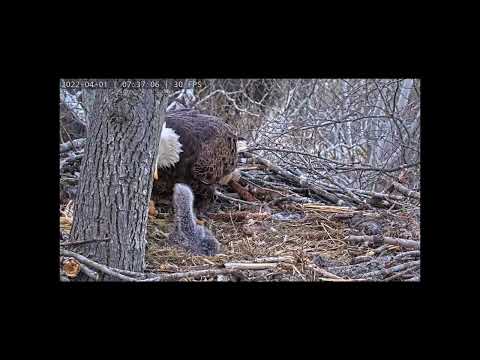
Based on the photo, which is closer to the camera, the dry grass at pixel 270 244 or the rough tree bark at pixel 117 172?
the rough tree bark at pixel 117 172

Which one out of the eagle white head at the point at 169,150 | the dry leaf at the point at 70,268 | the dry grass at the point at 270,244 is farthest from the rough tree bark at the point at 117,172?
the eagle white head at the point at 169,150

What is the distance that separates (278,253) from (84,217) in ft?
2.89

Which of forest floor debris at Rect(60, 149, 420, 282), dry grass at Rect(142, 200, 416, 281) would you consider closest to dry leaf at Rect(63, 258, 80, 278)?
forest floor debris at Rect(60, 149, 420, 282)

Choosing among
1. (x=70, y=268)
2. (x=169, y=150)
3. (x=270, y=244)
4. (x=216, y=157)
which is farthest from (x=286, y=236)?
(x=70, y=268)

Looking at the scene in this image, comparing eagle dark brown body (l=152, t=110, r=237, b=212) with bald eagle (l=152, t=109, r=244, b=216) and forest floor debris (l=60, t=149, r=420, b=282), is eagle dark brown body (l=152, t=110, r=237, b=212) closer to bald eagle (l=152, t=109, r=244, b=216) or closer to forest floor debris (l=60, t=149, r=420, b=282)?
bald eagle (l=152, t=109, r=244, b=216)

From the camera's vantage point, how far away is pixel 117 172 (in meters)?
2.13

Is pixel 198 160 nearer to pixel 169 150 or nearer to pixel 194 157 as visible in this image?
pixel 194 157

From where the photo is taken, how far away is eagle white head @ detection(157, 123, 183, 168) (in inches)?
112

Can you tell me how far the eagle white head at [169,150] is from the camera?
2.85 metres

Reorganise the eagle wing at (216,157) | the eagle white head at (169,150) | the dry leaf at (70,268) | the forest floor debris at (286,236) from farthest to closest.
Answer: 1. the eagle wing at (216,157)
2. the eagle white head at (169,150)
3. the forest floor debris at (286,236)
4. the dry leaf at (70,268)

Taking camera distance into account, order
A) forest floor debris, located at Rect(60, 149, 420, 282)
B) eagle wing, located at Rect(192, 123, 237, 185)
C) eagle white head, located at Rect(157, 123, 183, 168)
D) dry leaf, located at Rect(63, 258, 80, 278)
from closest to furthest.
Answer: dry leaf, located at Rect(63, 258, 80, 278), forest floor debris, located at Rect(60, 149, 420, 282), eagle white head, located at Rect(157, 123, 183, 168), eagle wing, located at Rect(192, 123, 237, 185)

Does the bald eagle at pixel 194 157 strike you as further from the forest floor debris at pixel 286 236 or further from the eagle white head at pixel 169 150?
the forest floor debris at pixel 286 236

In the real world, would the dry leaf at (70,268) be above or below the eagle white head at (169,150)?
below

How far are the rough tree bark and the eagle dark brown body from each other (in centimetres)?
73
